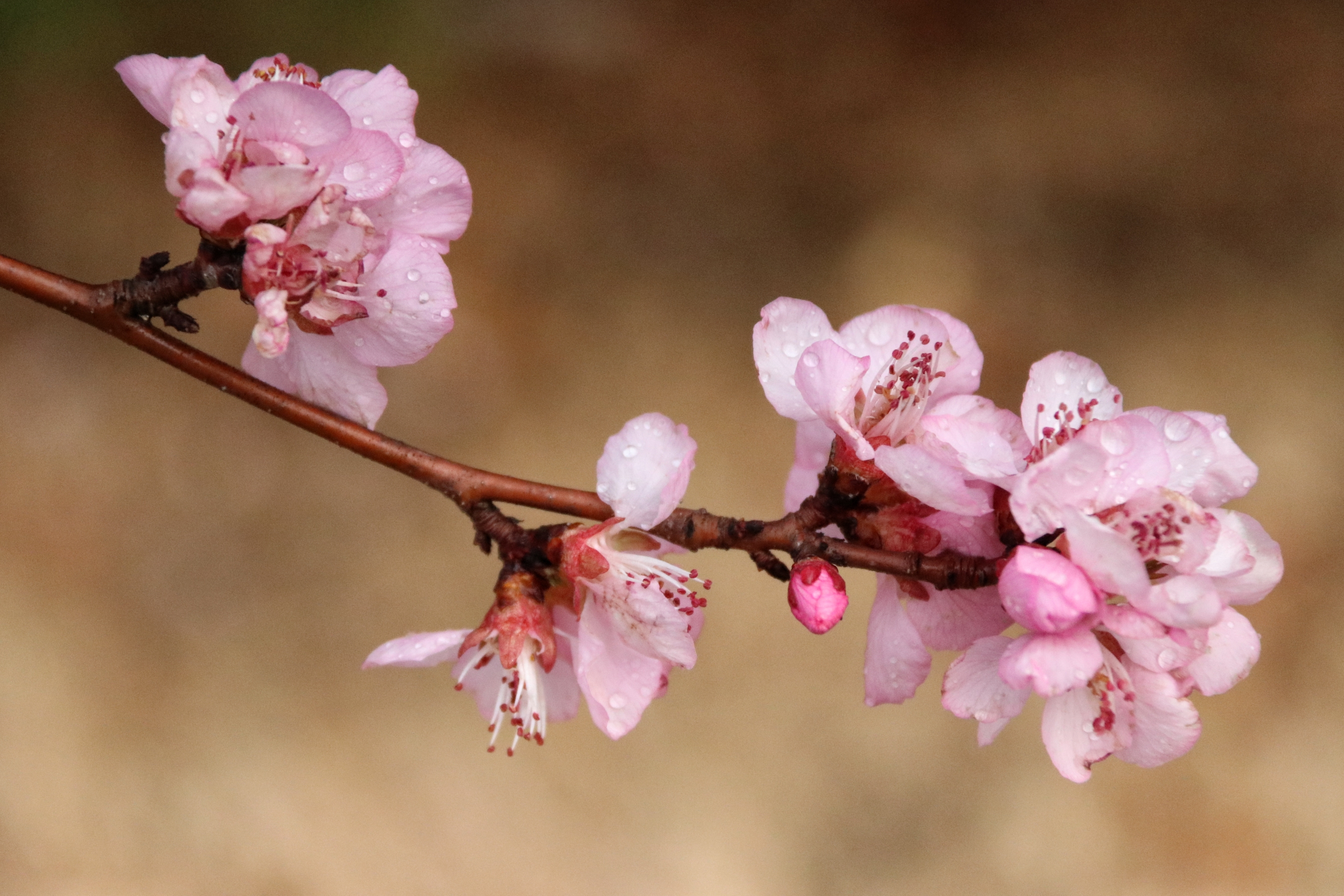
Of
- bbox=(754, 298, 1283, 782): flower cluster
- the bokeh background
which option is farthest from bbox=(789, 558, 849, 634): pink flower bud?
the bokeh background

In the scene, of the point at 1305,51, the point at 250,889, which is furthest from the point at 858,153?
the point at 250,889

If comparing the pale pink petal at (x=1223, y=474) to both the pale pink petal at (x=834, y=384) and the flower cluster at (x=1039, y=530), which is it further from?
the pale pink petal at (x=834, y=384)

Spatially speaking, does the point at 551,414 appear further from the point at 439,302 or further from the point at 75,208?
the point at 439,302

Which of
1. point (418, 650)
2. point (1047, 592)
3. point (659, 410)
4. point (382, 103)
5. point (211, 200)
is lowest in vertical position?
point (418, 650)

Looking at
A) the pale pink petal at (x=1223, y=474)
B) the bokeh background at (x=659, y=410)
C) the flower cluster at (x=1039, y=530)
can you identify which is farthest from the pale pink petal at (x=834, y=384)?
the bokeh background at (x=659, y=410)

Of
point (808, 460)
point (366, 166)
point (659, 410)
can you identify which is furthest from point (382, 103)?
point (659, 410)

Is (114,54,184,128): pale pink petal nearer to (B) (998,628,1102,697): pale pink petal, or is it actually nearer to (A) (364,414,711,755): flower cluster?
(A) (364,414,711,755): flower cluster

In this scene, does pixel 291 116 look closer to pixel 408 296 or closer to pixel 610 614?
pixel 408 296
